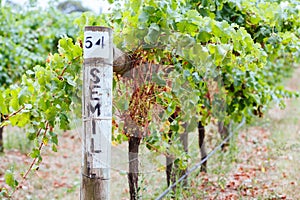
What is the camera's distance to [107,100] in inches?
78.7

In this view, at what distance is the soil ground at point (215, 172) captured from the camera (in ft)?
11.7

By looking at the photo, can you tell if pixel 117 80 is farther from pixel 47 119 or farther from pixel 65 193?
pixel 65 193

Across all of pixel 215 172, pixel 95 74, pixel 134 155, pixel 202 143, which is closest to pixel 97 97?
pixel 95 74

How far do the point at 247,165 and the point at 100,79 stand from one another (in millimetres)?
3439

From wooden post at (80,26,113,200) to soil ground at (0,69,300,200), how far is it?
0.37 m

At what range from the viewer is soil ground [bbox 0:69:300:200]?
3.57 metres

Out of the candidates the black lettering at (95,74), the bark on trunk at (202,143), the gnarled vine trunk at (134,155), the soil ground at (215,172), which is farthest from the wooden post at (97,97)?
the bark on trunk at (202,143)

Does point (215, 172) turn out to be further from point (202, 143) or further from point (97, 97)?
point (97, 97)

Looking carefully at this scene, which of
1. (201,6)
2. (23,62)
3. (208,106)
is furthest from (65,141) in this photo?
(201,6)

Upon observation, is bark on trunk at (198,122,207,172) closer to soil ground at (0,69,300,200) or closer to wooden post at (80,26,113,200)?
soil ground at (0,69,300,200)

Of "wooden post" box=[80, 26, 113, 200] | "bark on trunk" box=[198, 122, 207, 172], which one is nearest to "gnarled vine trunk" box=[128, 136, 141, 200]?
"wooden post" box=[80, 26, 113, 200]

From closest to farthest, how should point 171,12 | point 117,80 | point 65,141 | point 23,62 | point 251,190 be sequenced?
point 171,12, point 117,80, point 251,190, point 23,62, point 65,141

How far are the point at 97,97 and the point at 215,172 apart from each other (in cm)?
264

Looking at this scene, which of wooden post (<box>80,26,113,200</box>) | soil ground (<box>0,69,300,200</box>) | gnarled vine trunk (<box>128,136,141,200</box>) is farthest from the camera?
soil ground (<box>0,69,300,200</box>)
